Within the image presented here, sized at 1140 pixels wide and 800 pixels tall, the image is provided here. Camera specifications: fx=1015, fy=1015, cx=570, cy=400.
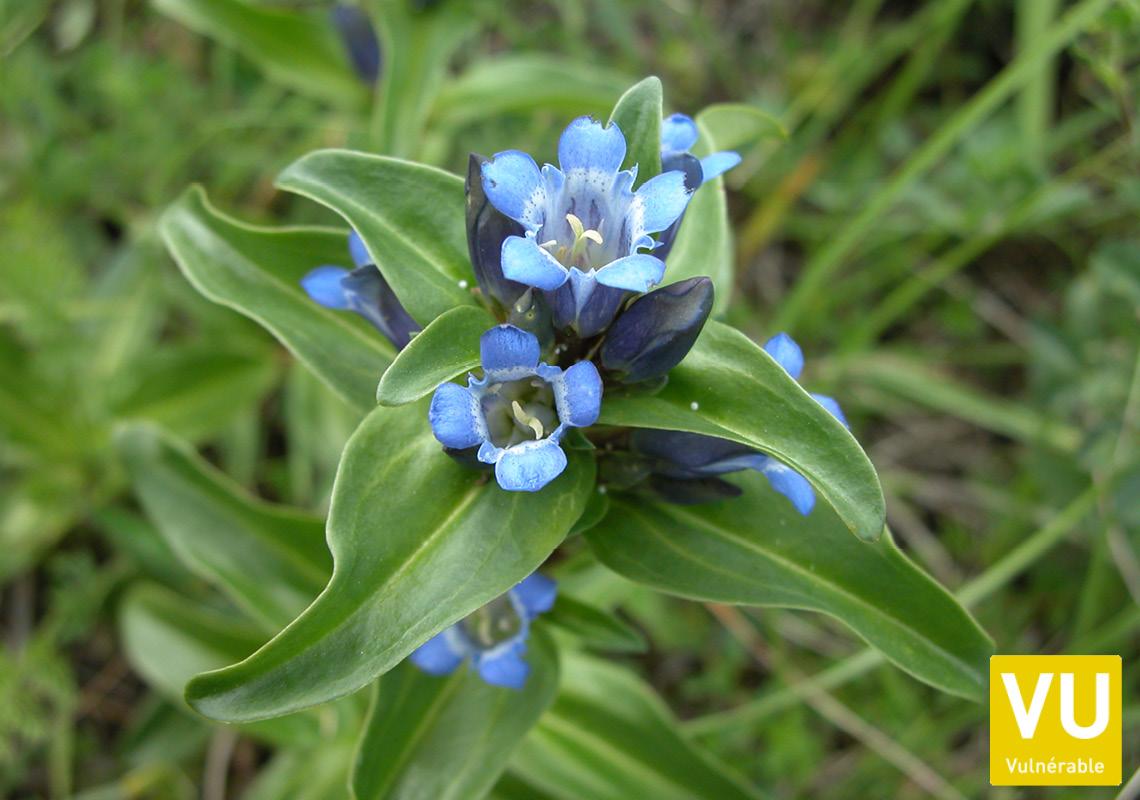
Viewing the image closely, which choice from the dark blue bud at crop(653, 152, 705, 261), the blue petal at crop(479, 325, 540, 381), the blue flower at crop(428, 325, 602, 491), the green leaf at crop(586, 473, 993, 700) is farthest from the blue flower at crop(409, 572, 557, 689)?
the dark blue bud at crop(653, 152, 705, 261)

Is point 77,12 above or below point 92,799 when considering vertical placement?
above

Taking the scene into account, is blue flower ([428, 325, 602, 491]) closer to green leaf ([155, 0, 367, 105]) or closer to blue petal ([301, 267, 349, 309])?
blue petal ([301, 267, 349, 309])

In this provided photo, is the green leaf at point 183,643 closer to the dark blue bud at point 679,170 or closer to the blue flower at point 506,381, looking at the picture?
the blue flower at point 506,381

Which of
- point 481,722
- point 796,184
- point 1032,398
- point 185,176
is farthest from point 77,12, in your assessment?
point 1032,398

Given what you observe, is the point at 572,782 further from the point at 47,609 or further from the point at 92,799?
the point at 47,609

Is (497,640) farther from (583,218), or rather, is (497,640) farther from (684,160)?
(684,160)

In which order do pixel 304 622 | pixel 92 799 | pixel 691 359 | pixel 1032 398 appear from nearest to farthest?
pixel 304 622 < pixel 691 359 < pixel 92 799 < pixel 1032 398

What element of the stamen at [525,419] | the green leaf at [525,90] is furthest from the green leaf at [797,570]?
the green leaf at [525,90]

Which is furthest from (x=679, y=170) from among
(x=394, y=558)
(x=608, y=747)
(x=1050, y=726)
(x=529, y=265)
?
(x=1050, y=726)
